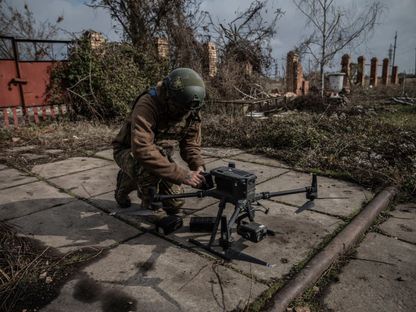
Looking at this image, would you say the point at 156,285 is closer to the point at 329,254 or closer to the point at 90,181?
the point at 329,254

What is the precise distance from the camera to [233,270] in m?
2.37

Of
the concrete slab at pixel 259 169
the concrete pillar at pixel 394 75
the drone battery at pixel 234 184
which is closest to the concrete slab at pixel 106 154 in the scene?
the concrete slab at pixel 259 169

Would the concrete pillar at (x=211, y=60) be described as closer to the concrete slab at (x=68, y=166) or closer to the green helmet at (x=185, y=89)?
the concrete slab at (x=68, y=166)

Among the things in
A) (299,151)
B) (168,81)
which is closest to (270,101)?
(299,151)

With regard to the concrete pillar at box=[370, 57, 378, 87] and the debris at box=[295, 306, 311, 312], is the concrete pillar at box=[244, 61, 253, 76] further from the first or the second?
the concrete pillar at box=[370, 57, 378, 87]

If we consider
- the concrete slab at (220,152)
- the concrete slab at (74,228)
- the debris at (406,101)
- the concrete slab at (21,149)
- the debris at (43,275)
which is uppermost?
the debris at (406,101)

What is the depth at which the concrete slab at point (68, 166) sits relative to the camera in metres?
4.90

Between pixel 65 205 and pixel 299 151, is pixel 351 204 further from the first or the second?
pixel 65 205

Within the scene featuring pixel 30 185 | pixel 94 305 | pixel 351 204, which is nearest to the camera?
pixel 94 305

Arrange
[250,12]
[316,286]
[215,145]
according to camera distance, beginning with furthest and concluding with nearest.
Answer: [250,12], [215,145], [316,286]

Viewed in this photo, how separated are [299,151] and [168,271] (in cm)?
357

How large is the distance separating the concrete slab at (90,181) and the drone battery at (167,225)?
1.35 metres

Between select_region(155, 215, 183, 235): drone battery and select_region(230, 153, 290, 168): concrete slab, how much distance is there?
8.18 ft

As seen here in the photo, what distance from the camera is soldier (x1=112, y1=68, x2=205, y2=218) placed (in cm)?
262
